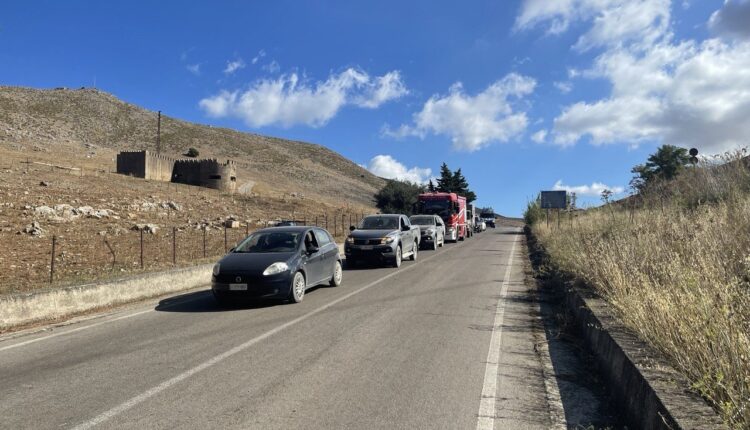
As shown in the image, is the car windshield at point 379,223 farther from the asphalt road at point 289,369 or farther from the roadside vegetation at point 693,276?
the asphalt road at point 289,369

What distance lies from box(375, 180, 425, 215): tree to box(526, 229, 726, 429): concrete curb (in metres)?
55.3

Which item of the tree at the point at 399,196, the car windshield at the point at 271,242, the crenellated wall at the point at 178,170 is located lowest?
the car windshield at the point at 271,242

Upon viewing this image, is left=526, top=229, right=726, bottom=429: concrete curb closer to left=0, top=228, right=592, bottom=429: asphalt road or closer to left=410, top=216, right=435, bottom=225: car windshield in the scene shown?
left=0, top=228, right=592, bottom=429: asphalt road

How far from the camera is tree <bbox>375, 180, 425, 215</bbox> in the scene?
207 feet

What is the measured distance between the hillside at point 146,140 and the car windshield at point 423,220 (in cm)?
4272

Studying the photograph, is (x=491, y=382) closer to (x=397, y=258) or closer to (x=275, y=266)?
(x=275, y=266)

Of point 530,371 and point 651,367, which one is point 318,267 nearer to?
point 530,371

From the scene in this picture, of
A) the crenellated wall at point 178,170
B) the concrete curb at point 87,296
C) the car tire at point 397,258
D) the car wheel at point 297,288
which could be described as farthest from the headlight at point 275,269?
the crenellated wall at point 178,170

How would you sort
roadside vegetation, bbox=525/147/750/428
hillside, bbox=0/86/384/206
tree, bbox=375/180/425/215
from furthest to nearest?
hillside, bbox=0/86/384/206
tree, bbox=375/180/425/215
roadside vegetation, bbox=525/147/750/428

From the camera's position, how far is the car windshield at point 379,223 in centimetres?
1870

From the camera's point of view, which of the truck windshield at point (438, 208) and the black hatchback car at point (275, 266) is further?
the truck windshield at point (438, 208)

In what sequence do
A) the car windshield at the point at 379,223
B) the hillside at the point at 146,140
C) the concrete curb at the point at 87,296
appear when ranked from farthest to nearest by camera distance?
the hillside at the point at 146,140
the car windshield at the point at 379,223
the concrete curb at the point at 87,296

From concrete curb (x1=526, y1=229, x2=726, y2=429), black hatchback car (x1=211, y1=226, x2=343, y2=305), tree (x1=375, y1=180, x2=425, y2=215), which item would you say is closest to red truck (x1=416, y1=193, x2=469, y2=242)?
black hatchback car (x1=211, y1=226, x2=343, y2=305)

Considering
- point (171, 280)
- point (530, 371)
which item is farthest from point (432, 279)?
point (530, 371)
